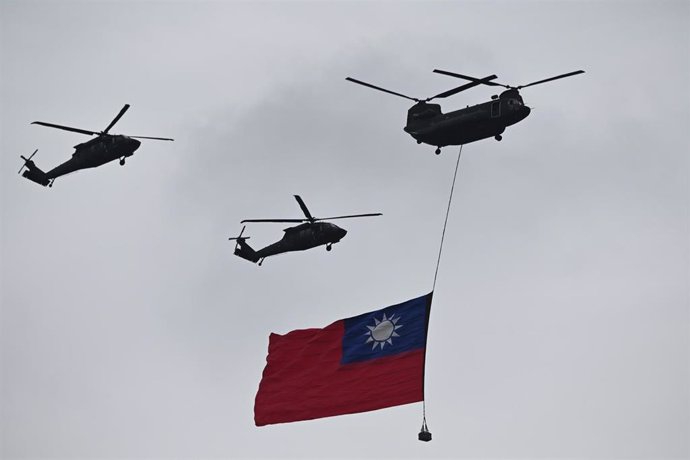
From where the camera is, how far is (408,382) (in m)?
40.3

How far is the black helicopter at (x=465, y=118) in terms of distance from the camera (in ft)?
188

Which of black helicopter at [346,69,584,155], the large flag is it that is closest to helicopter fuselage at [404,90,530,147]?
black helicopter at [346,69,584,155]

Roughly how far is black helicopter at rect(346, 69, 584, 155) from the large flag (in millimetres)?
15322

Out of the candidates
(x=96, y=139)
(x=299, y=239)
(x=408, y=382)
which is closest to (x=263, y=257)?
(x=299, y=239)

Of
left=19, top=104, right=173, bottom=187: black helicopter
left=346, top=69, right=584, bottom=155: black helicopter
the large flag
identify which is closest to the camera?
Answer: the large flag

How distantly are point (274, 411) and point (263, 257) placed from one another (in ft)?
97.8

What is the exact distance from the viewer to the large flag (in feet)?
135

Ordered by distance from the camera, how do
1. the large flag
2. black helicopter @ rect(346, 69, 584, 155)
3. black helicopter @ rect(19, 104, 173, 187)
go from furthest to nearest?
black helicopter @ rect(19, 104, 173, 187) < black helicopter @ rect(346, 69, 584, 155) < the large flag

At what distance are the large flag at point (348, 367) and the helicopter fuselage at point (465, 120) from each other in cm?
1731

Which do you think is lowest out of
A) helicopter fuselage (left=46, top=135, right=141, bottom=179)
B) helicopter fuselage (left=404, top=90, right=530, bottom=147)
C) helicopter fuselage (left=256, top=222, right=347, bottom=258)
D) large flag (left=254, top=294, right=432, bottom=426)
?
large flag (left=254, top=294, right=432, bottom=426)

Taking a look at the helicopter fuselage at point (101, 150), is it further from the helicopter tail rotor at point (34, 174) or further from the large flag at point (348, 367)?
the large flag at point (348, 367)

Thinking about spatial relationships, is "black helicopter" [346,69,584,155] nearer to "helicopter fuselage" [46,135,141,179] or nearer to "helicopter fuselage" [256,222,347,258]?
"helicopter fuselage" [256,222,347,258]

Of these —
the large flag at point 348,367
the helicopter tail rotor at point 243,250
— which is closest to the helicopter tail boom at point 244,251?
the helicopter tail rotor at point 243,250

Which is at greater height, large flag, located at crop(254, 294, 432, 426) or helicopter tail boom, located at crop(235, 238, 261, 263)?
helicopter tail boom, located at crop(235, 238, 261, 263)
